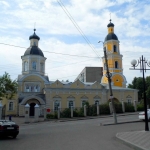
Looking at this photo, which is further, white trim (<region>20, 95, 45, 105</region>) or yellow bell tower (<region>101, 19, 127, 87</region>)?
yellow bell tower (<region>101, 19, 127, 87</region>)

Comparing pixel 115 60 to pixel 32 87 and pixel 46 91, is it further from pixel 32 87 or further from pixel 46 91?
pixel 32 87

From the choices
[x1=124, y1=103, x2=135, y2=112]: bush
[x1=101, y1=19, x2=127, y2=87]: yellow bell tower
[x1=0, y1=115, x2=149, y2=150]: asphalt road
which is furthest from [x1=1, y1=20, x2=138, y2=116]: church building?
[x1=0, y1=115, x2=149, y2=150]: asphalt road

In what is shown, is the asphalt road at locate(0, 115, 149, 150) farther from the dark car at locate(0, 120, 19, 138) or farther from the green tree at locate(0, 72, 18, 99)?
the green tree at locate(0, 72, 18, 99)

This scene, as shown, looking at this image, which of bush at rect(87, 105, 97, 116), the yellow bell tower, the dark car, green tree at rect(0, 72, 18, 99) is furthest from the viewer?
the yellow bell tower

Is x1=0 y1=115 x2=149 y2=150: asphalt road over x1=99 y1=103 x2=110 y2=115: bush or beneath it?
beneath

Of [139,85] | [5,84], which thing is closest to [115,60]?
[139,85]

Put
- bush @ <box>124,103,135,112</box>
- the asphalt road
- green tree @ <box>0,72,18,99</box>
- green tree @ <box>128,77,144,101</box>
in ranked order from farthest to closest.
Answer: green tree @ <box>128,77,144,101</box>, bush @ <box>124,103,135,112</box>, green tree @ <box>0,72,18,99</box>, the asphalt road

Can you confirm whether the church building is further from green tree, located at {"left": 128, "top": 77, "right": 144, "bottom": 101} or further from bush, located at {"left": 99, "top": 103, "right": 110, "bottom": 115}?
green tree, located at {"left": 128, "top": 77, "right": 144, "bottom": 101}

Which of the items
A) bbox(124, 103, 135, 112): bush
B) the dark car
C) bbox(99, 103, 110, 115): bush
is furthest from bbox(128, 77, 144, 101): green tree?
the dark car

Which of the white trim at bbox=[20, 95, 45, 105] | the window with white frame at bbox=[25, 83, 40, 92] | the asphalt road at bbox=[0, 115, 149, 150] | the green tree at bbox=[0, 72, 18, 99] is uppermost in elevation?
the window with white frame at bbox=[25, 83, 40, 92]

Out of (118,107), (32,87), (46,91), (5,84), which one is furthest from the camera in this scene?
(32,87)

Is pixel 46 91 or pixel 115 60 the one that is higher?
pixel 115 60

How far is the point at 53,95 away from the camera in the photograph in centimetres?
4141

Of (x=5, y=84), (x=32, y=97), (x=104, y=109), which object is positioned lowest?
(x=104, y=109)
